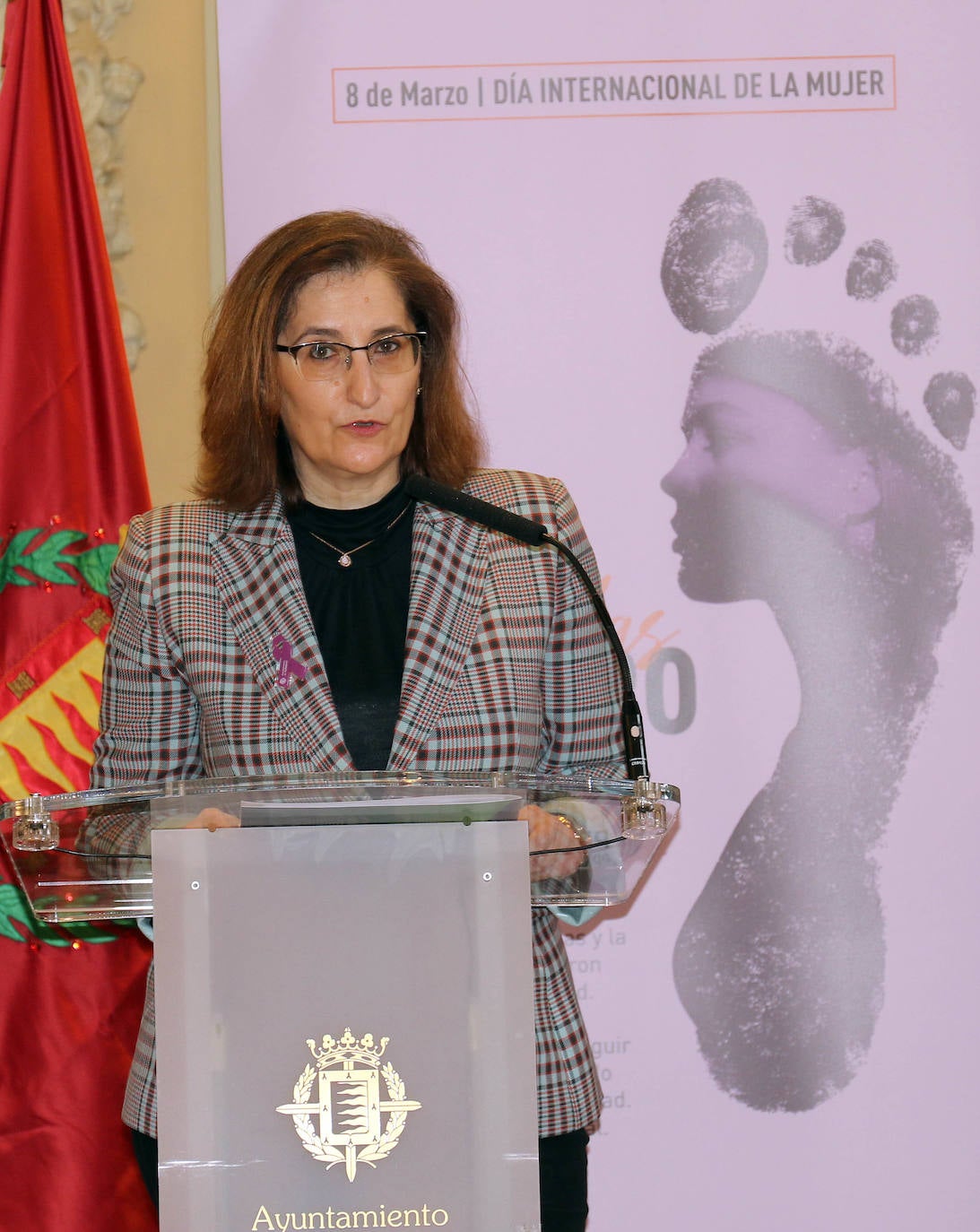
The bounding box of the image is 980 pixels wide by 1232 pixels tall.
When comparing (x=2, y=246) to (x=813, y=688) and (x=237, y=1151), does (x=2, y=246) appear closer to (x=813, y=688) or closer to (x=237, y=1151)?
(x=813, y=688)

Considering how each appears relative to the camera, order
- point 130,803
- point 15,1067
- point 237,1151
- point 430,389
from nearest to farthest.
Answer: point 237,1151
point 130,803
point 430,389
point 15,1067

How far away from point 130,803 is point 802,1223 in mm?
1879

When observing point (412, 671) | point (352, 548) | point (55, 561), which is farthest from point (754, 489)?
point (55, 561)

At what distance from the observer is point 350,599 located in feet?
7.50

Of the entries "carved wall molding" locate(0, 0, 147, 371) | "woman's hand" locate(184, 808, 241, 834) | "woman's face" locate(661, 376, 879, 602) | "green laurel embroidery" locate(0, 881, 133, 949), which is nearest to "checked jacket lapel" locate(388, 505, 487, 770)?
"woman's hand" locate(184, 808, 241, 834)

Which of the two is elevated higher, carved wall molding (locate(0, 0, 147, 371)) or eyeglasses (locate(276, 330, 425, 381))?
carved wall molding (locate(0, 0, 147, 371))

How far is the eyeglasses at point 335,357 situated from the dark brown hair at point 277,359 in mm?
60

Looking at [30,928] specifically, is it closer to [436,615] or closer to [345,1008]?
[436,615]

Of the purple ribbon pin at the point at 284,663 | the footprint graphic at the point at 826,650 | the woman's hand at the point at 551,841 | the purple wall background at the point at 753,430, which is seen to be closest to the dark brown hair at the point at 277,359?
the purple ribbon pin at the point at 284,663

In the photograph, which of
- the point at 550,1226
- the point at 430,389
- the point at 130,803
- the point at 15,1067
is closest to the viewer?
the point at 130,803

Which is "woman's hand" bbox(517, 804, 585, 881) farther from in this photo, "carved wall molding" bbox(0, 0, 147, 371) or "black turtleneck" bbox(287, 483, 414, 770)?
"carved wall molding" bbox(0, 0, 147, 371)

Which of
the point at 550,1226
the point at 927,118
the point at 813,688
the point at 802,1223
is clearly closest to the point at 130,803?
the point at 550,1226

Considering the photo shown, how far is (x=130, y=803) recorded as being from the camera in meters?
1.55

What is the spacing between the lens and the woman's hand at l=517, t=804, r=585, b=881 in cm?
154
